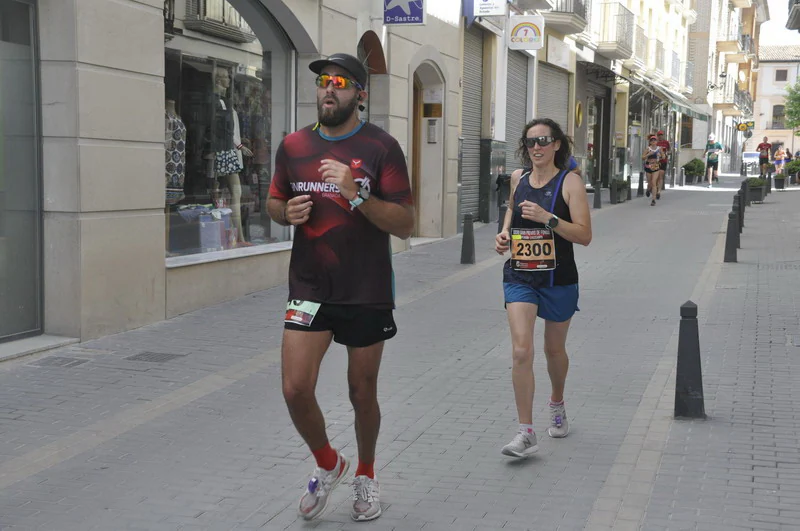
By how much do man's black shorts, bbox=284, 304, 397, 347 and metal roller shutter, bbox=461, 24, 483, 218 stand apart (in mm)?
15397

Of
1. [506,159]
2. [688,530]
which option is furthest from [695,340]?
[506,159]

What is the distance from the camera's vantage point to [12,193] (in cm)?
813

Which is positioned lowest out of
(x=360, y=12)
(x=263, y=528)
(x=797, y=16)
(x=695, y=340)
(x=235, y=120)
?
(x=263, y=528)

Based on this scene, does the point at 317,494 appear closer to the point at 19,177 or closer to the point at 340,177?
the point at 340,177

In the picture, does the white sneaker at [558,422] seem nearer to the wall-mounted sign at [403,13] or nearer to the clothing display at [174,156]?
the clothing display at [174,156]

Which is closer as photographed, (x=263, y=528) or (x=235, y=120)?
(x=263, y=528)

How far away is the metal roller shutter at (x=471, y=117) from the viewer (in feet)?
64.6

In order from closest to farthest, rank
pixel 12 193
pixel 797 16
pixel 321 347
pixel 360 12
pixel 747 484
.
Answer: pixel 321 347 < pixel 747 484 < pixel 12 193 < pixel 360 12 < pixel 797 16

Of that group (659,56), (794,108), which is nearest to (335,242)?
(659,56)

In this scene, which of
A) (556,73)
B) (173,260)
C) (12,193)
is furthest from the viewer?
(556,73)

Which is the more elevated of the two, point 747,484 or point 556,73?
point 556,73

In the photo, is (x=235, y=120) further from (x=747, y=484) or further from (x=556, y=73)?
(x=556, y=73)

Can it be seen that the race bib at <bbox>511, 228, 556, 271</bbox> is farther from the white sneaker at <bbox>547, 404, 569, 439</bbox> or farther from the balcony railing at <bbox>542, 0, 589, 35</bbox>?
the balcony railing at <bbox>542, 0, 589, 35</bbox>

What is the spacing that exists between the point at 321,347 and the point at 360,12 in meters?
10.4
